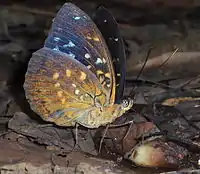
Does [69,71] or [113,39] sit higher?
[113,39]

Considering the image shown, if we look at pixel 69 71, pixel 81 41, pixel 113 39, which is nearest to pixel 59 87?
pixel 69 71

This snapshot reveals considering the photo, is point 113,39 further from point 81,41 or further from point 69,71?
point 69,71

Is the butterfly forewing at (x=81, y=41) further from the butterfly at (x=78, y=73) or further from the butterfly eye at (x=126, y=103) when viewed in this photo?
the butterfly eye at (x=126, y=103)

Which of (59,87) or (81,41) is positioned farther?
(59,87)

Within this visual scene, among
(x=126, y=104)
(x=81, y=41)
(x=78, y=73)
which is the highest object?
(x=81, y=41)

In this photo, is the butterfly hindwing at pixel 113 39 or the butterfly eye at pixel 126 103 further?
the butterfly eye at pixel 126 103

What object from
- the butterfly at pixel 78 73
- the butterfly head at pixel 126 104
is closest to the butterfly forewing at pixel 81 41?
the butterfly at pixel 78 73

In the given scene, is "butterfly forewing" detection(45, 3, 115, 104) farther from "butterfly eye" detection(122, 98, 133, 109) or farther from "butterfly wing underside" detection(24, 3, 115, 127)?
"butterfly eye" detection(122, 98, 133, 109)

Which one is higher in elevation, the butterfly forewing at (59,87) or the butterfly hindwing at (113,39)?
the butterfly hindwing at (113,39)

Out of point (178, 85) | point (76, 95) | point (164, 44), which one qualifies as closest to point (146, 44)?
point (164, 44)
